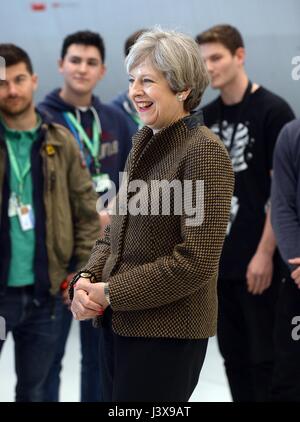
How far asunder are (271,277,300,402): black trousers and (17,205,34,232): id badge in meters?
1.02

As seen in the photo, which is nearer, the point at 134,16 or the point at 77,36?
the point at 77,36

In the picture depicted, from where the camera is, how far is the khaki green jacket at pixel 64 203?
118 inches

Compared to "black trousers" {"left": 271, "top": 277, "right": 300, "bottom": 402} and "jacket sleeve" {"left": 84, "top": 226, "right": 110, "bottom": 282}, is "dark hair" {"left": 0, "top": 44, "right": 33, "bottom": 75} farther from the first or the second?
"black trousers" {"left": 271, "top": 277, "right": 300, "bottom": 402}

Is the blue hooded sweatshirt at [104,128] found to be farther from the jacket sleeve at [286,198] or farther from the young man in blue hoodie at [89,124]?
the jacket sleeve at [286,198]

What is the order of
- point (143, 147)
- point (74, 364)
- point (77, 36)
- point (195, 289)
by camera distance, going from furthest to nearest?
point (74, 364), point (77, 36), point (143, 147), point (195, 289)

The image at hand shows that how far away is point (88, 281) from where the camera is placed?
6.75 ft

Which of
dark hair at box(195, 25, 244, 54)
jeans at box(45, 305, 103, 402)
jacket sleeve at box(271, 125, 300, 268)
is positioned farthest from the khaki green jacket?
dark hair at box(195, 25, 244, 54)

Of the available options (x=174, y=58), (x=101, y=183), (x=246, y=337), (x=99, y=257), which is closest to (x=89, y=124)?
(x=101, y=183)

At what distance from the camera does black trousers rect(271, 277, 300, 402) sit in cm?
300

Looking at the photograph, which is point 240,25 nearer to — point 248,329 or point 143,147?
point 248,329

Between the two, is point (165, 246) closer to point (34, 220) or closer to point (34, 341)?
point (34, 220)

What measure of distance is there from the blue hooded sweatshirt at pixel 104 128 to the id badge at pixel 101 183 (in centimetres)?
5
